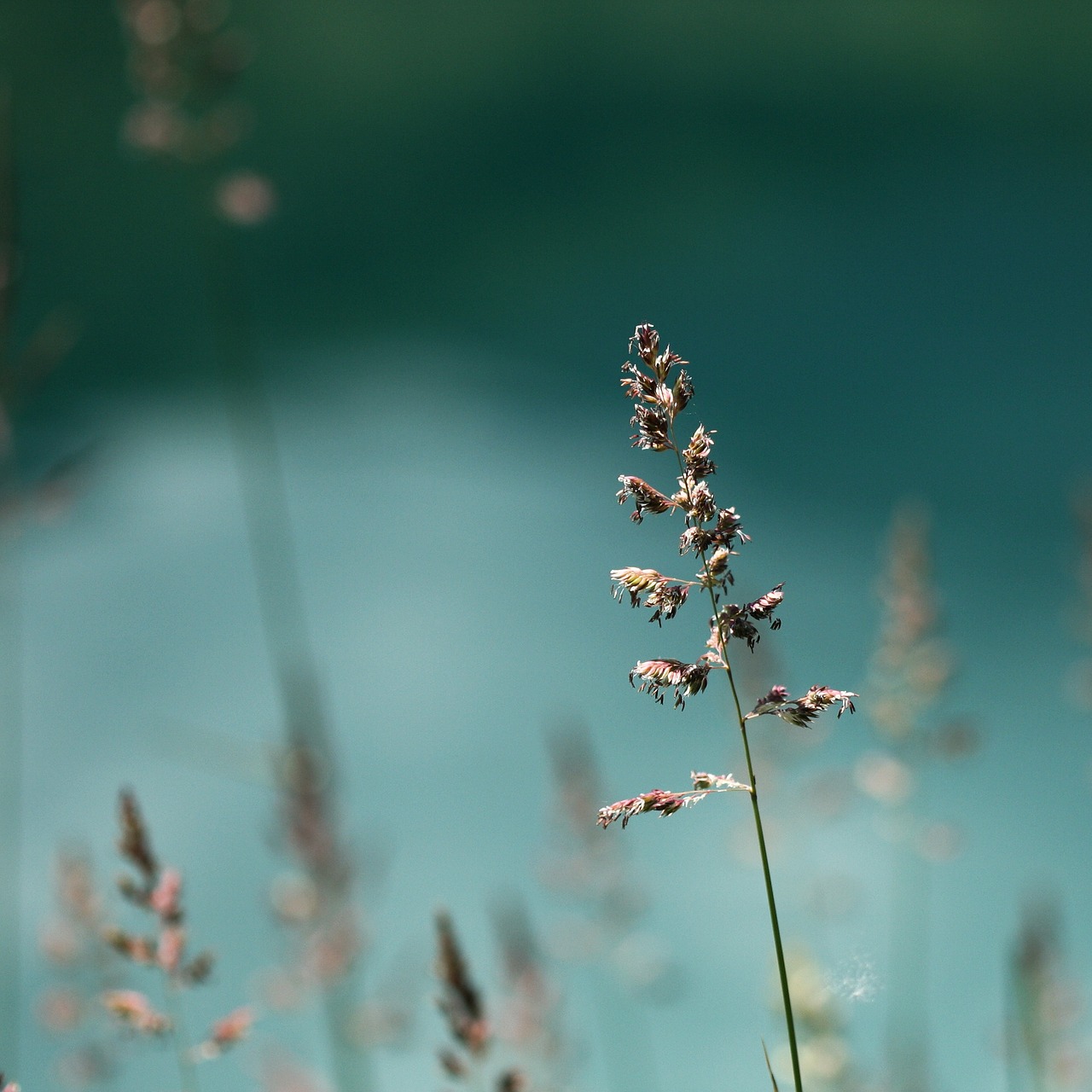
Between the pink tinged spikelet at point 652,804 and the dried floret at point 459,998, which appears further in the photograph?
the dried floret at point 459,998

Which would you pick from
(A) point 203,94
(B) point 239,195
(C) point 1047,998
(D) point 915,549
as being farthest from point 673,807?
(C) point 1047,998

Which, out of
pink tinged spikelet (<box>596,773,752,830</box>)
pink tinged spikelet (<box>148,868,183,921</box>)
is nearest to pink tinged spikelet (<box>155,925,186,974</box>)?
pink tinged spikelet (<box>148,868,183,921</box>)

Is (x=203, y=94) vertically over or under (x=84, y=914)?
over

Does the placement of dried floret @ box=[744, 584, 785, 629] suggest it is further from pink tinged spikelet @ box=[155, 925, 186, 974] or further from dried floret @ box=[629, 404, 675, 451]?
pink tinged spikelet @ box=[155, 925, 186, 974]

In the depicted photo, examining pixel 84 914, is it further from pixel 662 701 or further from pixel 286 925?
pixel 662 701

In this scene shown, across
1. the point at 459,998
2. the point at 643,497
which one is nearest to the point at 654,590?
the point at 643,497

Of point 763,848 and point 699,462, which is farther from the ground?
point 699,462

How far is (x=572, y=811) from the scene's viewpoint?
1010 cm

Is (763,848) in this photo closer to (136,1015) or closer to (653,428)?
(653,428)

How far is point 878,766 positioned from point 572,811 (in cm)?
329

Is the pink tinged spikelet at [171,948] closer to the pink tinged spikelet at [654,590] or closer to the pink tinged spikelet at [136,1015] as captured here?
the pink tinged spikelet at [136,1015]

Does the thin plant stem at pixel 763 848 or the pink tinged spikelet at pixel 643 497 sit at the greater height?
the pink tinged spikelet at pixel 643 497

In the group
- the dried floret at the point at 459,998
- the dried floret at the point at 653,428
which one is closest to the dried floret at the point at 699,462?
the dried floret at the point at 653,428

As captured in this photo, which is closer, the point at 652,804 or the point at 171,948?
the point at 652,804
